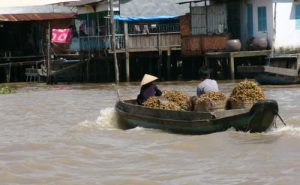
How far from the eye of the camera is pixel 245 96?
38.7ft

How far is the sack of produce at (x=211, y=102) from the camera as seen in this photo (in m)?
11.8

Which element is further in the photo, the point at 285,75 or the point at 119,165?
the point at 285,75

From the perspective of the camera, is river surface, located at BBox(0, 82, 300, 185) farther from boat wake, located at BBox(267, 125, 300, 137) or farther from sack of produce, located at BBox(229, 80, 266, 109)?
sack of produce, located at BBox(229, 80, 266, 109)

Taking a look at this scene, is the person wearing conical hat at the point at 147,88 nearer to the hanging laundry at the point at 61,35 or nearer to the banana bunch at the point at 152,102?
the banana bunch at the point at 152,102

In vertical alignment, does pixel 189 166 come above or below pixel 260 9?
below

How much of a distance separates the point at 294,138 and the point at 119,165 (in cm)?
311

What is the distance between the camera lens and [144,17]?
3066 cm

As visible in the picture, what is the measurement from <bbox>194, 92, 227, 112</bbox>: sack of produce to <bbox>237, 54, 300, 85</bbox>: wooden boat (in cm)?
1218

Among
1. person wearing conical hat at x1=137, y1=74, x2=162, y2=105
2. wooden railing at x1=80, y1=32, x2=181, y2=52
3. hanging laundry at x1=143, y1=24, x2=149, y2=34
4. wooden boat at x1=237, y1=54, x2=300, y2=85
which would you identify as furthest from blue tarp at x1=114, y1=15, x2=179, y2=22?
person wearing conical hat at x1=137, y1=74, x2=162, y2=105

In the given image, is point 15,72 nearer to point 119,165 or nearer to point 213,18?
point 213,18

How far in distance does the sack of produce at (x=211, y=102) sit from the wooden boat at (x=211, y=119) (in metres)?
0.26

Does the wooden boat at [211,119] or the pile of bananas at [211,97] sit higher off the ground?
the pile of bananas at [211,97]

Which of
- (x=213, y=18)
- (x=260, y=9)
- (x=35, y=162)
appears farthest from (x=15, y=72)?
(x=35, y=162)

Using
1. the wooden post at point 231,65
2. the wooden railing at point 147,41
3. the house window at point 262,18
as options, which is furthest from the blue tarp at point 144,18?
the wooden post at point 231,65
